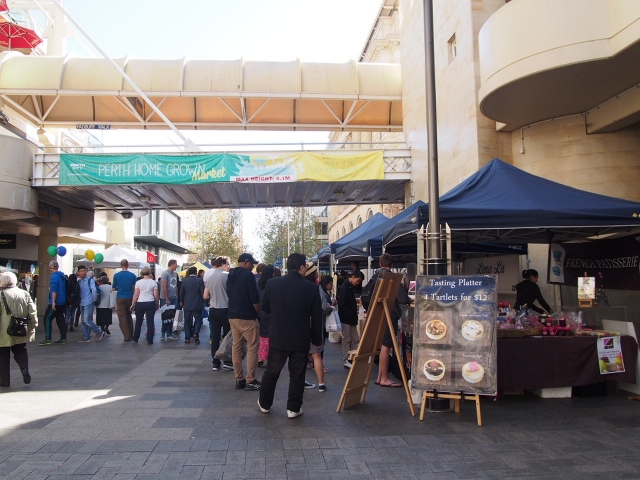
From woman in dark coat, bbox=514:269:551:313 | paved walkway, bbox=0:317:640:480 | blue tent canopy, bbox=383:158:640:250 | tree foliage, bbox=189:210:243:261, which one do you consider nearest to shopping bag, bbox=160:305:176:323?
paved walkway, bbox=0:317:640:480

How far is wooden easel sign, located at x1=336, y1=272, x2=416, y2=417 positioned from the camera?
6246 millimetres

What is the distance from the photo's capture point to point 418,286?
6098 mm

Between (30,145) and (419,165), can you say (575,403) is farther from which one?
(30,145)

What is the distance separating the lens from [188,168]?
15.7 metres

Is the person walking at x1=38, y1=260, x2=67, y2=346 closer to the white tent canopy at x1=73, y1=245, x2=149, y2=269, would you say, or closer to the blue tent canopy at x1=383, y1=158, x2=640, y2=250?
the blue tent canopy at x1=383, y1=158, x2=640, y2=250

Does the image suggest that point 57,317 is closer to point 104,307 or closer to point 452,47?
point 104,307

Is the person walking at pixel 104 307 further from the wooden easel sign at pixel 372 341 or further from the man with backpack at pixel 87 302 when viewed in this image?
the wooden easel sign at pixel 372 341

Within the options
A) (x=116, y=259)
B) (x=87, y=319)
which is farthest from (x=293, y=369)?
(x=116, y=259)

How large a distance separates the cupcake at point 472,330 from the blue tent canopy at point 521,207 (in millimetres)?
1413

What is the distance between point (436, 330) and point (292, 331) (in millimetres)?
1576

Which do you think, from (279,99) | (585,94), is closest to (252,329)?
(585,94)

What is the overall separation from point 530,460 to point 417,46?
13923 millimetres

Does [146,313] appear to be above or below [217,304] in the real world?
below

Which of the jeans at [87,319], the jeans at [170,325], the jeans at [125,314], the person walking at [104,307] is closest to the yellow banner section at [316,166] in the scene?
the jeans at [170,325]
